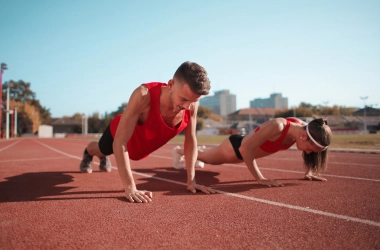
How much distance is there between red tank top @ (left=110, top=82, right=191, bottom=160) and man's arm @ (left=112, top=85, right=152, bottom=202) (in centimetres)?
16

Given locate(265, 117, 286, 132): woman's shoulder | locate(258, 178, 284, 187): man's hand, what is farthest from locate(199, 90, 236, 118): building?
locate(258, 178, 284, 187): man's hand

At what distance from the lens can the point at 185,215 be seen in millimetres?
2314

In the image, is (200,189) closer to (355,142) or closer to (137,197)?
(137,197)

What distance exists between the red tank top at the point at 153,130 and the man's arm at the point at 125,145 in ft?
0.54

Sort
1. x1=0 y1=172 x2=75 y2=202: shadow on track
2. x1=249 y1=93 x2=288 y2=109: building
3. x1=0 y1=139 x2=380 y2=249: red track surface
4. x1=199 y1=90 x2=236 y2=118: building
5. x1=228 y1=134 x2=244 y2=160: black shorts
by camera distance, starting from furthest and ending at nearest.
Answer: x1=199 y1=90 x2=236 y2=118: building < x1=249 y1=93 x2=288 y2=109: building < x1=228 y1=134 x2=244 y2=160: black shorts < x1=0 y1=172 x2=75 y2=202: shadow on track < x1=0 y1=139 x2=380 y2=249: red track surface

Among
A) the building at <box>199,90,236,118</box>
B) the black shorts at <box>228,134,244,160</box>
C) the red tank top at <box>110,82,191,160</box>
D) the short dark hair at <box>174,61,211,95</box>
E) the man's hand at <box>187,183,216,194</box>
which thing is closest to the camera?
the short dark hair at <box>174,61,211,95</box>

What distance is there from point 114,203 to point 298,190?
2276mm

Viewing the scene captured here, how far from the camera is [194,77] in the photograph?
8.06ft

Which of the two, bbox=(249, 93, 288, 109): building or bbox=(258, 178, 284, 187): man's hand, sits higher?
bbox=(249, 93, 288, 109): building

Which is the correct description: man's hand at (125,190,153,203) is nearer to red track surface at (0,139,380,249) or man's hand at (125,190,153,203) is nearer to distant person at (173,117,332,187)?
red track surface at (0,139,380,249)

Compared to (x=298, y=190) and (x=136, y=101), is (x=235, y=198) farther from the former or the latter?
(x=136, y=101)

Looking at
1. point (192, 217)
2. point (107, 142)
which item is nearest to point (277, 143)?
point (192, 217)

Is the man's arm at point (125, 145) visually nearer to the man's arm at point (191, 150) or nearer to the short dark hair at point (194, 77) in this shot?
the short dark hair at point (194, 77)

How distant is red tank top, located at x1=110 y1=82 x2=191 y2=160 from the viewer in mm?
2945
